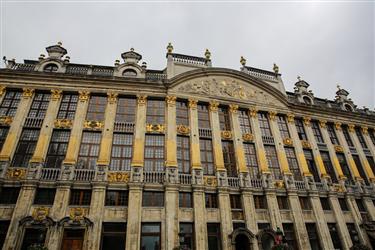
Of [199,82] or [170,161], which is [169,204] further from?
[199,82]

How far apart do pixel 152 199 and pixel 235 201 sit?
6079 millimetres

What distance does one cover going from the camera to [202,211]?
51.4ft

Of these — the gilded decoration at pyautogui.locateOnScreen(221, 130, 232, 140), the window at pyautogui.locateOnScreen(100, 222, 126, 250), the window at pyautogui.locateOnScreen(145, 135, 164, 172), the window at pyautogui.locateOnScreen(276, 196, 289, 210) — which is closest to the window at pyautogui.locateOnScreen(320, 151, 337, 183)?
the window at pyautogui.locateOnScreen(276, 196, 289, 210)

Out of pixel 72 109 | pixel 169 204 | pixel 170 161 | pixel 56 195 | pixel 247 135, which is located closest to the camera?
pixel 56 195

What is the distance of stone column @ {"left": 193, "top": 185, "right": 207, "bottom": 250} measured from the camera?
14.7 m

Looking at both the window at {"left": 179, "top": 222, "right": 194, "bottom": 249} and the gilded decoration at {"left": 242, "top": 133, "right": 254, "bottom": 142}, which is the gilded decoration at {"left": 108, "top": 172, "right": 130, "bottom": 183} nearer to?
the window at {"left": 179, "top": 222, "right": 194, "bottom": 249}

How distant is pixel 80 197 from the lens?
48.8 feet

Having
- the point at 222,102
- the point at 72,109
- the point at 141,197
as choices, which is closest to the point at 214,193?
the point at 141,197

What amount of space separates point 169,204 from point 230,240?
15.1 feet

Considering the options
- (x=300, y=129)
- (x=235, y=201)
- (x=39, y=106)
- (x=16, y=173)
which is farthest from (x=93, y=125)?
(x=300, y=129)

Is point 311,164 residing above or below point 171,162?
above

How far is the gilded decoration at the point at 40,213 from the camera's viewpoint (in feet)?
45.0

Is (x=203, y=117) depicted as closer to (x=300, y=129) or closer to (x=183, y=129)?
(x=183, y=129)

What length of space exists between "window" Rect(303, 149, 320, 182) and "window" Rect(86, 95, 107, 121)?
1837 centimetres
